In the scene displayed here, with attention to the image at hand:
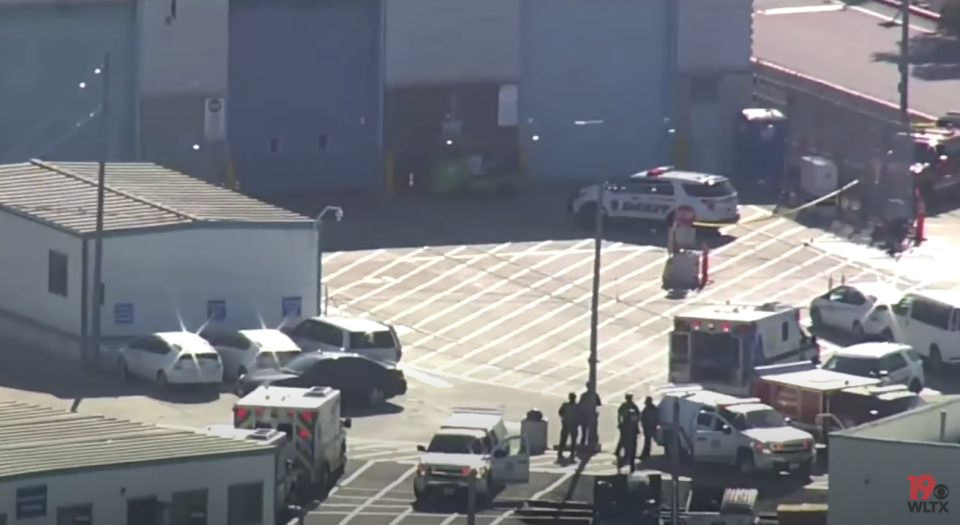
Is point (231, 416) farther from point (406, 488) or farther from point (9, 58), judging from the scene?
point (9, 58)

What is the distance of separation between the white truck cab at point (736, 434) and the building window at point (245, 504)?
9160 mm

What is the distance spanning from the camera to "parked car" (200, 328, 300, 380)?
2250 inches

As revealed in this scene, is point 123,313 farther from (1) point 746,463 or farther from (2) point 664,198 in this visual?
(2) point 664,198

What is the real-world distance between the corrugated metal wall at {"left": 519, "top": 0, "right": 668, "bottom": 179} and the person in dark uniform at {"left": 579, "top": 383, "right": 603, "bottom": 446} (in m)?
21.0

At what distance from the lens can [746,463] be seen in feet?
174

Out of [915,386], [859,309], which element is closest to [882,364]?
[915,386]

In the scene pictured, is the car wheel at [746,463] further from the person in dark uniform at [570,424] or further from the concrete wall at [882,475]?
the concrete wall at [882,475]

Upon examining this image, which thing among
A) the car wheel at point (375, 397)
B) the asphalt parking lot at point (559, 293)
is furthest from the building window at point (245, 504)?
the asphalt parking lot at point (559, 293)

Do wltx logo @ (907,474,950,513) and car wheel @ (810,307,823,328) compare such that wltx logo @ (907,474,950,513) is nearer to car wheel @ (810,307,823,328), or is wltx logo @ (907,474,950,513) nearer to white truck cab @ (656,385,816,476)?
white truck cab @ (656,385,816,476)

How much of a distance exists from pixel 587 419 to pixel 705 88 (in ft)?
79.1

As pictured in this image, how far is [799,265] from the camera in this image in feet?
222

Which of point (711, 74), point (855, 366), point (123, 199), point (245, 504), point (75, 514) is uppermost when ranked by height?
point (711, 74)

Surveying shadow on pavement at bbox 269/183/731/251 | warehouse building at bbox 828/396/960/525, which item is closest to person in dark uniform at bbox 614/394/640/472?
warehouse building at bbox 828/396/960/525

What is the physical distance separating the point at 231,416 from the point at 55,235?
6.81m
